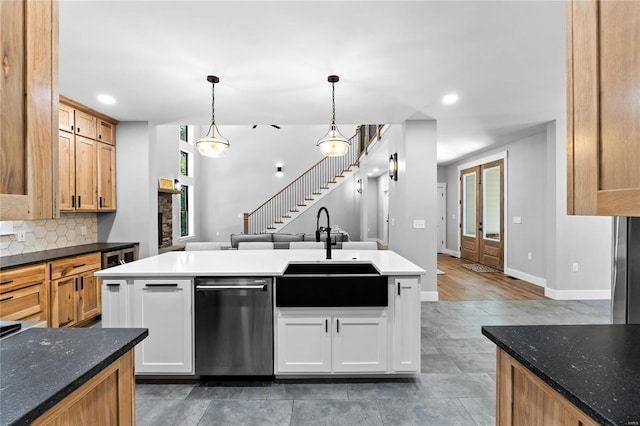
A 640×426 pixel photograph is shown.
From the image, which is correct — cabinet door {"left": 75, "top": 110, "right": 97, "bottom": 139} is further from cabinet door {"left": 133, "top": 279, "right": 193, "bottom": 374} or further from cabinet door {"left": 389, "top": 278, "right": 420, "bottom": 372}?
cabinet door {"left": 389, "top": 278, "right": 420, "bottom": 372}

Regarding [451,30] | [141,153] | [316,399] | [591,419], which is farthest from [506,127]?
[141,153]

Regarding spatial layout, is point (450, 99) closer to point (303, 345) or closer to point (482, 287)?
point (303, 345)

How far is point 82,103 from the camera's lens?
3.80 m

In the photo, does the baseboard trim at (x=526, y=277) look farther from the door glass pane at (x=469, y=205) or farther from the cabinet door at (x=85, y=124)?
the cabinet door at (x=85, y=124)

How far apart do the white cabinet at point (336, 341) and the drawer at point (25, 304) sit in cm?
231

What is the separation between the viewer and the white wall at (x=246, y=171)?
1009cm

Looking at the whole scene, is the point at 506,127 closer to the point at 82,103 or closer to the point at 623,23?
the point at 623,23

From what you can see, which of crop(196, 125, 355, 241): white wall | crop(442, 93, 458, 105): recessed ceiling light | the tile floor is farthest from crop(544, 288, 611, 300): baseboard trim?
crop(196, 125, 355, 241): white wall

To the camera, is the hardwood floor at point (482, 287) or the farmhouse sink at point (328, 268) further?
the hardwood floor at point (482, 287)

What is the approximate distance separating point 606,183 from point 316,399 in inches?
84.9

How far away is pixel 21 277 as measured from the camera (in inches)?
109

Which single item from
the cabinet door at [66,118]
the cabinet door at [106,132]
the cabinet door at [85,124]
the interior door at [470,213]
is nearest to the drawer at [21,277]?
the cabinet door at [66,118]

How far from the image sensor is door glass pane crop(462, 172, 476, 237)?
786cm

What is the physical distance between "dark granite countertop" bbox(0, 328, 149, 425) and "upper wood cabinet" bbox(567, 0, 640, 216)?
1381 mm
